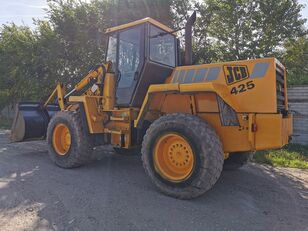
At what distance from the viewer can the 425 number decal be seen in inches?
174

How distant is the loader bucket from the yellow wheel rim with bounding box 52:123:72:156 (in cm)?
112

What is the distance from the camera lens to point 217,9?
12.5m

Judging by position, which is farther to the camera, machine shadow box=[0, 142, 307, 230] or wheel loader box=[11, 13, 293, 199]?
wheel loader box=[11, 13, 293, 199]

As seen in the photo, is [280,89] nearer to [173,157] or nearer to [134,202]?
[173,157]

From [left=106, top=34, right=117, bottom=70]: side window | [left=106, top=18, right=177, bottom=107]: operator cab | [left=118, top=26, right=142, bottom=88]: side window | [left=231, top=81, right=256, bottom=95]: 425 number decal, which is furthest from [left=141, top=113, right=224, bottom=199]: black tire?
[left=106, top=34, right=117, bottom=70]: side window

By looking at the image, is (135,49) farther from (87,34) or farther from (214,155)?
(87,34)

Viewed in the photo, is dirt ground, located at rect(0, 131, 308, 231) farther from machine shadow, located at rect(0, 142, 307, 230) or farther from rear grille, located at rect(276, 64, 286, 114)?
rear grille, located at rect(276, 64, 286, 114)

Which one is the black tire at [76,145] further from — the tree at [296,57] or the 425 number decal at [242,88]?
the tree at [296,57]

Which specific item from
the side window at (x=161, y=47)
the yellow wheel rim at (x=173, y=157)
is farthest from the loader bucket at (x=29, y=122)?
the yellow wheel rim at (x=173, y=157)

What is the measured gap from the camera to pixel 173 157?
183 inches

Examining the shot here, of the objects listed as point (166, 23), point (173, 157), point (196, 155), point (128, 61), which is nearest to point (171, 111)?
point (173, 157)

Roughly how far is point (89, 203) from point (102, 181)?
1107 mm

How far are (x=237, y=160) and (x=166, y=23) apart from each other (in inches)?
321

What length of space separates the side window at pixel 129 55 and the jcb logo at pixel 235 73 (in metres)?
1.72
